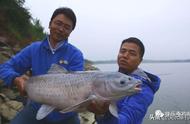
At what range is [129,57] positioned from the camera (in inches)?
217

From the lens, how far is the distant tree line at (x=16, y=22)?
76.7ft

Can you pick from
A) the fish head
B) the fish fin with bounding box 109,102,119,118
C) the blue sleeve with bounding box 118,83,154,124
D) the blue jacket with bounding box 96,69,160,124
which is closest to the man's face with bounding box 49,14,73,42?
the blue jacket with bounding box 96,69,160,124

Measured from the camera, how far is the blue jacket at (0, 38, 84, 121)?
603 cm

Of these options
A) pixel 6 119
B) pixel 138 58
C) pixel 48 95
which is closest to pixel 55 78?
pixel 48 95

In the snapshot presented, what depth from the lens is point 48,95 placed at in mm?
5059

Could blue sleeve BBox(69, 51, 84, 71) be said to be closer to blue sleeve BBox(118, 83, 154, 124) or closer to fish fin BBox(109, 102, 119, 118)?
blue sleeve BBox(118, 83, 154, 124)

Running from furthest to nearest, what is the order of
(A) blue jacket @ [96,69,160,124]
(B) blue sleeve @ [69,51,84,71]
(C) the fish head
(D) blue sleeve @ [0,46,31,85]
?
(D) blue sleeve @ [0,46,31,85] → (B) blue sleeve @ [69,51,84,71] → (A) blue jacket @ [96,69,160,124] → (C) the fish head

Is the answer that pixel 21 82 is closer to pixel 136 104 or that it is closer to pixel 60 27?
pixel 60 27

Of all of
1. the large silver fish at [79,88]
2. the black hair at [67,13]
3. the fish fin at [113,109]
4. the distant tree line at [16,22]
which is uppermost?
the black hair at [67,13]

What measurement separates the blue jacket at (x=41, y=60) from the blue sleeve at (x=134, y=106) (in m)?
1.07

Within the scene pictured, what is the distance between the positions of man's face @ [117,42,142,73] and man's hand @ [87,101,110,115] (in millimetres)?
979

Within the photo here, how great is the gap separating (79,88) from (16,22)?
2242cm

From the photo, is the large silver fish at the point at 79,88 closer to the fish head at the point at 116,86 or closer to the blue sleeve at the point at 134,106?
the fish head at the point at 116,86

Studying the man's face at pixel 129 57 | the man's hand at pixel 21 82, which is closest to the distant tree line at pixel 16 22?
the man's hand at pixel 21 82
